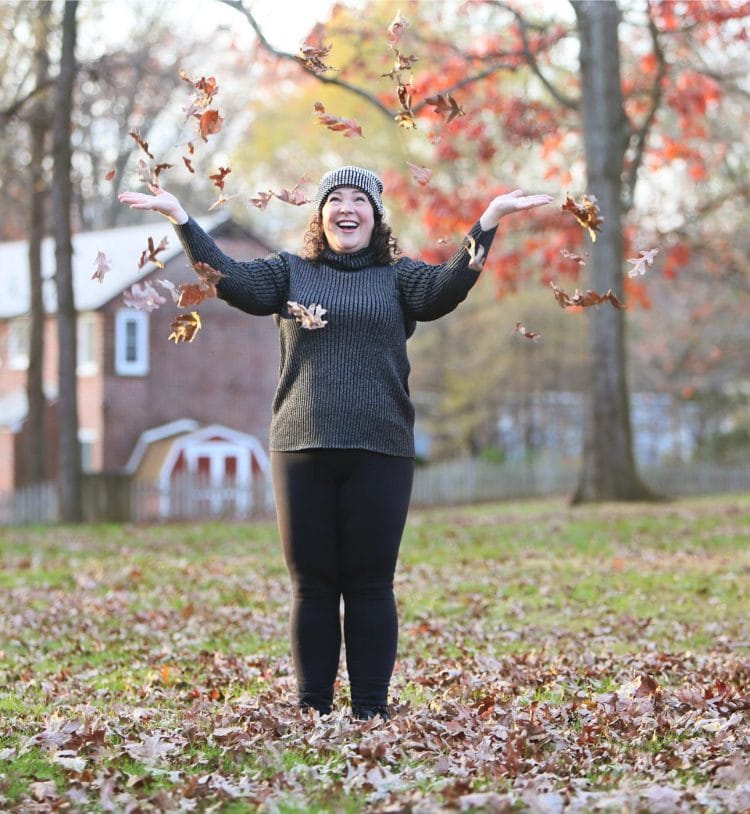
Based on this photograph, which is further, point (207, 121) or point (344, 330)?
point (207, 121)

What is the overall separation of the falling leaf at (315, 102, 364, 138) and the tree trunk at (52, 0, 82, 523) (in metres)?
16.1

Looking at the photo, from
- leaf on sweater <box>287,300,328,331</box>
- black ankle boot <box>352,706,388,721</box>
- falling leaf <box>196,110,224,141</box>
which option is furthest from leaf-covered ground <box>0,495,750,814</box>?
falling leaf <box>196,110,224,141</box>

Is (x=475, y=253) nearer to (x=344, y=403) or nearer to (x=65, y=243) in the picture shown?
(x=344, y=403)

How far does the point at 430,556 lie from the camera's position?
1361 cm

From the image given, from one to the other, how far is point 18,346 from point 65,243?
13.4 m

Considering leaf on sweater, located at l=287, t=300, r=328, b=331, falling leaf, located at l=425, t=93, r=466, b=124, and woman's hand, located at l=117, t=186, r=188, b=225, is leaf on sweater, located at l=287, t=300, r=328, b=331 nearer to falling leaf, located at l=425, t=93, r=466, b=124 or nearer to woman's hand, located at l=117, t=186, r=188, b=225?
woman's hand, located at l=117, t=186, r=188, b=225

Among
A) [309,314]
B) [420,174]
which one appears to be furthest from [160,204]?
[420,174]

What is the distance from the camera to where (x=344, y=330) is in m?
5.49

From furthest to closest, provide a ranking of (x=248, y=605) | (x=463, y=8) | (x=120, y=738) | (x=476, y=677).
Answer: (x=463, y=8) → (x=248, y=605) → (x=476, y=677) → (x=120, y=738)

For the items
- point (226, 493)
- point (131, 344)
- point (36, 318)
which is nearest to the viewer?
point (36, 318)

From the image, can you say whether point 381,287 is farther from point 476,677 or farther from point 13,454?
point 13,454

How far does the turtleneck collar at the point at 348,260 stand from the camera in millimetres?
5621

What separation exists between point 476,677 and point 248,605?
151 inches

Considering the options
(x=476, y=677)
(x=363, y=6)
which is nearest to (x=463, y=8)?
(x=363, y=6)
